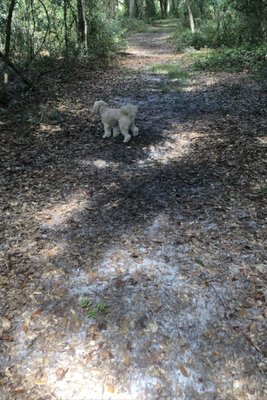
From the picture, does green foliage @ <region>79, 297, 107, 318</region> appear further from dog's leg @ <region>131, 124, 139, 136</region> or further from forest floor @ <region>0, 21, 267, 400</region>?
dog's leg @ <region>131, 124, 139, 136</region>

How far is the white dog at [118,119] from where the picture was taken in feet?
21.2

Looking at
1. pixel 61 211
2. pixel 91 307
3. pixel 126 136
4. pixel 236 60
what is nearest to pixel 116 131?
pixel 126 136

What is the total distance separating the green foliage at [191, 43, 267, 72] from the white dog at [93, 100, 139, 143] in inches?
249

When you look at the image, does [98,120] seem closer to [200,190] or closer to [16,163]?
[16,163]

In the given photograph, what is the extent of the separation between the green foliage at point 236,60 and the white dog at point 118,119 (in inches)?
249

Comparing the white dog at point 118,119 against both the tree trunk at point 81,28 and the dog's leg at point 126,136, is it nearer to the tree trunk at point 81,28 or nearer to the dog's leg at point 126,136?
the dog's leg at point 126,136

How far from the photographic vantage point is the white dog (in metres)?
6.46

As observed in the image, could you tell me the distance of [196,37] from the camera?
15.6 m

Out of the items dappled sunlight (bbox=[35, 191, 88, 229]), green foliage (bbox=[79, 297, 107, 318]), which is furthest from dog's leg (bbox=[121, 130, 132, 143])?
green foliage (bbox=[79, 297, 107, 318])

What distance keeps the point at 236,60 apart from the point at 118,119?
23.8ft

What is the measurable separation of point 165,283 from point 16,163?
3870 mm

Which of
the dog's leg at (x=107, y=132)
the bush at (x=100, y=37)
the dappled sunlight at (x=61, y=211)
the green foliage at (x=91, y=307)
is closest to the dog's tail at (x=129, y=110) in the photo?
the dog's leg at (x=107, y=132)

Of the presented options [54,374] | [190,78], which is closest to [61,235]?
[54,374]

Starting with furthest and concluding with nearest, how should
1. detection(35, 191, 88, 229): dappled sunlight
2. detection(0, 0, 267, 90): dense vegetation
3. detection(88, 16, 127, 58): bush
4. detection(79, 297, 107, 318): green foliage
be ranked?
detection(88, 16, 127, 58): bush < detection(0, 0, 267, 90): dense vegetation < detection(35, 191, 88, 229): dappled sunlight < detection(79, 297, 107, 318): green foliage
